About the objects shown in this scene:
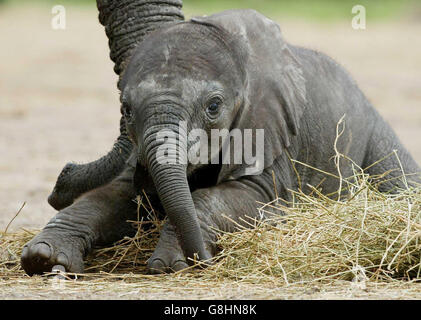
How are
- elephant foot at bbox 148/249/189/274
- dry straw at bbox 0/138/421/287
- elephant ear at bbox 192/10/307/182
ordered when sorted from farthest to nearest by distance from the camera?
elephant ear at bbox 192/10/307/182 < elephant foot at bbox 148/249/189/274 < dry straw at bbox 0/138/421/287

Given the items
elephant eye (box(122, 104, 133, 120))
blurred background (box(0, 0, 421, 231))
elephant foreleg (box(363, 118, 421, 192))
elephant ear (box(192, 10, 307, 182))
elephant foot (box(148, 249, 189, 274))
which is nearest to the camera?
elephant foot (box(148, 249, 189, 274))

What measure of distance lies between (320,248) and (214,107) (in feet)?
2.72

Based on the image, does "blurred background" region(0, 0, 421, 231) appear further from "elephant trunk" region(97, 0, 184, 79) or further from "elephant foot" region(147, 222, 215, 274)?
"elephant foot" region(147, 222, 215, 274)

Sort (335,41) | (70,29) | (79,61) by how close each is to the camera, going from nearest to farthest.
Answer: (79,61)
(335,41)
(70,29)

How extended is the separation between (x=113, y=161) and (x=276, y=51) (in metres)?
1.10

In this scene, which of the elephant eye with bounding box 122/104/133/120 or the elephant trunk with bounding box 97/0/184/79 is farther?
the elephant trunk with bounding box 97/0/184/79

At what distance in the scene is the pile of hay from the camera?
174 inches

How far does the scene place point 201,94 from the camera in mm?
4754

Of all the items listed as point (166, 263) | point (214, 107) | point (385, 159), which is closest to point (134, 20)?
point (214, 107)

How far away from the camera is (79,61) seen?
16.6 m

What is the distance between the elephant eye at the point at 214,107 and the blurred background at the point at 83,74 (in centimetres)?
194

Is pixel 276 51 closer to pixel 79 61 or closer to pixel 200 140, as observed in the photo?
pixel 200 140

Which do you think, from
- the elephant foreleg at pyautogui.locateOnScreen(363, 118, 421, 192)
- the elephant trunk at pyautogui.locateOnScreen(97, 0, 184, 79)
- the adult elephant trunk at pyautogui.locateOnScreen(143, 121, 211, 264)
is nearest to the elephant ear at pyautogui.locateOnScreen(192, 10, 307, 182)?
the elephant trunk at pyautogui.locateOnScreen(97, 0, 184, 79)
